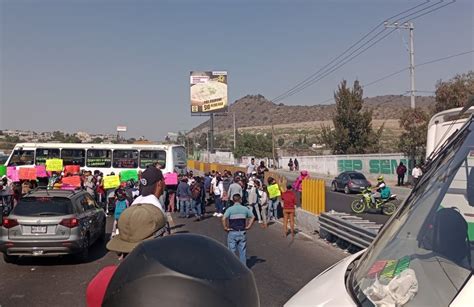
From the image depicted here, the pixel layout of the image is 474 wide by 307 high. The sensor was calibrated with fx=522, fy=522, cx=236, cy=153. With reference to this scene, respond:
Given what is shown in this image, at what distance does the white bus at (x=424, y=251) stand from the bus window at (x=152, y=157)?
79.5 ft

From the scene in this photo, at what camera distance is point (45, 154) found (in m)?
26.0

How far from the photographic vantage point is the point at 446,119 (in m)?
5.12

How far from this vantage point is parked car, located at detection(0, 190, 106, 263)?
10.7 m

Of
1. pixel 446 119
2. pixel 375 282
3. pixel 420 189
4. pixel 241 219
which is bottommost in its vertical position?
pixel 241 219

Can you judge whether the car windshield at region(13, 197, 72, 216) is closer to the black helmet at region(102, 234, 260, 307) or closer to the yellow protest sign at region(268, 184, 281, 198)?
the yellow protest sign at region(268, 184, 281, 198)

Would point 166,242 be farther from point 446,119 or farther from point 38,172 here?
point 38,172

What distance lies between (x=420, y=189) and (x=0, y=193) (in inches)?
680

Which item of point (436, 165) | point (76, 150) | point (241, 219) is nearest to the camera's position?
point (436, 165)

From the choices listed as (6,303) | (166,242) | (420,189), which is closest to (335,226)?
(6,303)

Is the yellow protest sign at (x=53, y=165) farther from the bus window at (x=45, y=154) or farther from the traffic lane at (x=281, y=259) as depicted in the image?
the traffic lane at (x=281, y=259)

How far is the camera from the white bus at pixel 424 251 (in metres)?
2.37

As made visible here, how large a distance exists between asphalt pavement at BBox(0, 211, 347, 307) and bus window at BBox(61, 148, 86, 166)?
1351cm

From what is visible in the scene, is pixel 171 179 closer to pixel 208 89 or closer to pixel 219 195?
pixel 219 195

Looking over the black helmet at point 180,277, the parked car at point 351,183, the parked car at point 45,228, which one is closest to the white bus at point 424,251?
the black helmet at point 180,277
